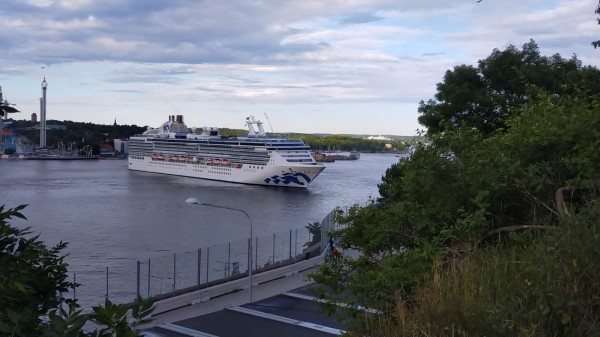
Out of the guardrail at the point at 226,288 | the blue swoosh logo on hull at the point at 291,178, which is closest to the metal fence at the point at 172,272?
the guardrail at the point at 226,288

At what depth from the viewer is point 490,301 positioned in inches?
138

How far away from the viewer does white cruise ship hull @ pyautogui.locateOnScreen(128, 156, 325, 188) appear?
64.2 m

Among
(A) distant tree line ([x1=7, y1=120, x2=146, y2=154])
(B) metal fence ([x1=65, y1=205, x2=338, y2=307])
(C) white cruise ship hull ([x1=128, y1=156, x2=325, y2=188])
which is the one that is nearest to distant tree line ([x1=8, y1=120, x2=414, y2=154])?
(A) distant tree line ([x1=7, y1=120, x2=146, y2=154])

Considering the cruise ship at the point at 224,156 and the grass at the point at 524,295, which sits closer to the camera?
the grass at the point at 524,295

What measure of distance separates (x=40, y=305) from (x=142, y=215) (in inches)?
1394

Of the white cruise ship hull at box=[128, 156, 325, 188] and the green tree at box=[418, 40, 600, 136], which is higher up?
the green tree at box=[418, 40, 600, 136]

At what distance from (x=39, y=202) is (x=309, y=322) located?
36.7 meters

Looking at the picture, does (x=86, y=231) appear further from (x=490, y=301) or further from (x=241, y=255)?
(x=490, y=301)

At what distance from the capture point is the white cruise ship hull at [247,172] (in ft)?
211

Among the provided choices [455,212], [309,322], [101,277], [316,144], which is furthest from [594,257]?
[316,144]

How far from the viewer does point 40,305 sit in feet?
13.8

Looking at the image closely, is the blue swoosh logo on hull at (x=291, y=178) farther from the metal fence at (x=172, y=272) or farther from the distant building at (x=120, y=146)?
the distant building at (x=120, y=146)

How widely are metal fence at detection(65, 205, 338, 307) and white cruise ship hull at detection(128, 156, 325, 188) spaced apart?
35976 mm

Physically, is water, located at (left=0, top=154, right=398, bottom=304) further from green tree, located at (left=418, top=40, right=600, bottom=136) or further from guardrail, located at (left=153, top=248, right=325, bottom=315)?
green tree, located at (left=418, top=40, right=600, bottom=136)
